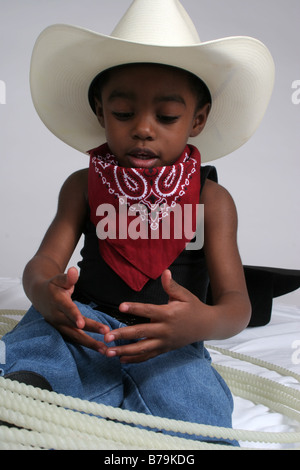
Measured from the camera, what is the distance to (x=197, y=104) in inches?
43.0

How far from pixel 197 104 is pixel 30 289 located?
47 cm

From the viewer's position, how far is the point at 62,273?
3.23 ft

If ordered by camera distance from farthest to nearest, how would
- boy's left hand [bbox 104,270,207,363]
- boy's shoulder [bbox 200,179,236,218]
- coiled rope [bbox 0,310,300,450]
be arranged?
boy's shoulder [bbox 200,179,236,218] < boy's left hand [bbox 104,270,207,363] < coiled rope [bbox 0,310,300,450]

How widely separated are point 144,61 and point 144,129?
128 millimetres

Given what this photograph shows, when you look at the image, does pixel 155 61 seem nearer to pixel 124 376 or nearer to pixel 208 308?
pixel 208 308

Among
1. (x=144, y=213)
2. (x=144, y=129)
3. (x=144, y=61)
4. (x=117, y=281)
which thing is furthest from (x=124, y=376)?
(x=144, y=61)

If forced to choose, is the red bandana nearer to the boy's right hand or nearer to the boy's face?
the boy's face

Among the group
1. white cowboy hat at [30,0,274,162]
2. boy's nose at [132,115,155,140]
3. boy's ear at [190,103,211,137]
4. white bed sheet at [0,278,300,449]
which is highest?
white cowboy hat at [30,0,274,162]

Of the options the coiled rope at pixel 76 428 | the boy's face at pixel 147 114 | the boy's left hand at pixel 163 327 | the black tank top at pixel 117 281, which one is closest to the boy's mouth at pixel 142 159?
the boy's face at pixel 147 114

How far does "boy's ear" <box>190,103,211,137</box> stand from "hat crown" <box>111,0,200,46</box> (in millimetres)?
127

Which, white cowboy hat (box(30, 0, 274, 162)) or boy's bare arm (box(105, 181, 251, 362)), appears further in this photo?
white cowboy hat (box(30, 0, 274, 162))

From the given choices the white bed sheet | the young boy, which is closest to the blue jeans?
the young boy

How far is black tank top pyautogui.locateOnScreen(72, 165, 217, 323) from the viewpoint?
103 centimetres
